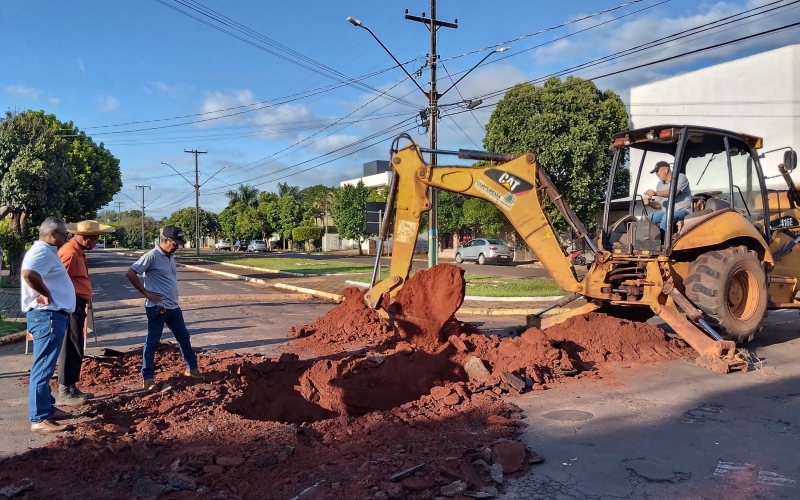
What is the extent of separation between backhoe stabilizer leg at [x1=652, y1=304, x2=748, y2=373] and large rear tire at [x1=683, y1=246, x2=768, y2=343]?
17.0 inches

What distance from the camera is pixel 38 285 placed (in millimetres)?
5219

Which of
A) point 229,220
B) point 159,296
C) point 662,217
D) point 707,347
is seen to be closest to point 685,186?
point 662,217

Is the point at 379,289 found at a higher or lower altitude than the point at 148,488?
higher

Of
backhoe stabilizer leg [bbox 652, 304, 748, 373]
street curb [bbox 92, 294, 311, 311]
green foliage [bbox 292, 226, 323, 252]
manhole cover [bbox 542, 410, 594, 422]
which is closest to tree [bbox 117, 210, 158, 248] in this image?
green foliage [bbox 292, 226, 323, 252]

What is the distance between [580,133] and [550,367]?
75.3 ft

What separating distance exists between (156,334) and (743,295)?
760 centimetres

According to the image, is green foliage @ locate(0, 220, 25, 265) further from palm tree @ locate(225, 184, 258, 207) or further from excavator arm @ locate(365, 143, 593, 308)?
palm tree @ locate(225, 184, 258, 207)

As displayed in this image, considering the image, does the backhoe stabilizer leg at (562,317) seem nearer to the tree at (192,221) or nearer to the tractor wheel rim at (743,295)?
the tractor wheel rim at (743,295)

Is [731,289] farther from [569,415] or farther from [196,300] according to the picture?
[196,300]

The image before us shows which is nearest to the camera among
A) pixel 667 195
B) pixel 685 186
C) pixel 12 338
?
pixel 667 195

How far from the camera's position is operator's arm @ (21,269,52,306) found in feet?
17.0

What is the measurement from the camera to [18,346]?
9.22 metres

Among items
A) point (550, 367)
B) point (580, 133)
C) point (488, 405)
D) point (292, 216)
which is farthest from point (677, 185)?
point (292, 216)

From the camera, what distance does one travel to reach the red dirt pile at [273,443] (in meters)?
3.86
